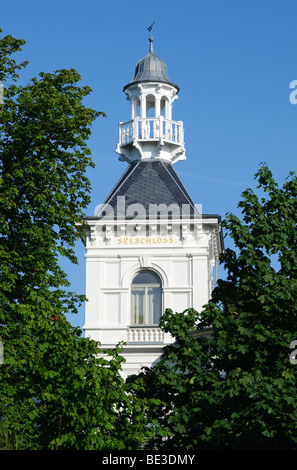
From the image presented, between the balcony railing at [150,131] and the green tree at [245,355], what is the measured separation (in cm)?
2045

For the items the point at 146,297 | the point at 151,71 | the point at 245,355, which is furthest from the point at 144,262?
the point at 245,355

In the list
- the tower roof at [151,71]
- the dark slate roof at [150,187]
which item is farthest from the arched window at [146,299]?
the tower roof at [151,71]

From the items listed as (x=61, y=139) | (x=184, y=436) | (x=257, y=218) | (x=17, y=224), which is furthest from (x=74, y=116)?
(x=184, y=436)

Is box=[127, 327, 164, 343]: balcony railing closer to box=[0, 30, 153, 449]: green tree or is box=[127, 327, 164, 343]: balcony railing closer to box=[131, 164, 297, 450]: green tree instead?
box=[0, 30, 153, 449]: green tree

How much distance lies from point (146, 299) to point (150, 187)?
5.45 metres

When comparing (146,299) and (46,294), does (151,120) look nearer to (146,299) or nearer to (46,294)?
(146,299)

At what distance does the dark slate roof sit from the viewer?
4834 centimetres

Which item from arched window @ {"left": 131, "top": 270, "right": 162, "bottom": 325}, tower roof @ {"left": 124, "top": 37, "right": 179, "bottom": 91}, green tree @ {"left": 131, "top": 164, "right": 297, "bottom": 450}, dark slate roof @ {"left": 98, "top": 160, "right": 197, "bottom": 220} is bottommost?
green tree @ {"left": 131, "top": 164, "right": 297, "bottom": 450}

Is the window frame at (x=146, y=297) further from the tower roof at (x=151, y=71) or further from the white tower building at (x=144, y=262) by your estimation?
the tower roof at (x=151, y=71)

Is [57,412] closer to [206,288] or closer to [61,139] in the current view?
[61,139]

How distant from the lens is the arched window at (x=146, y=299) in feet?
154

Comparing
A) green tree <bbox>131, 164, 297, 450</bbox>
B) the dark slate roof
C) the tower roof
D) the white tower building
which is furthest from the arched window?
green tree <bbox>131, 164, 297, 450</bbox>

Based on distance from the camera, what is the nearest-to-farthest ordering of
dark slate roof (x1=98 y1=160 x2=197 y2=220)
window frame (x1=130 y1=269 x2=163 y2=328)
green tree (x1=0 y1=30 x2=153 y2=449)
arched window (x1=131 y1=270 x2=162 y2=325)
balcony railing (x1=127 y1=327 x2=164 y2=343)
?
1. green tree (x1=0 y1=30 x2=153 y2=449)
2. balcony railing (x1=127 y1=327 x2=164 y2=343)
3. window frame (x1=130 y1=269 x2=163 y2=328)
4. arched window (x1=131 y1=270 x2=162 y2=325)
5. dark slate roof (x1=98 y1=160 x2=197 y2=220)

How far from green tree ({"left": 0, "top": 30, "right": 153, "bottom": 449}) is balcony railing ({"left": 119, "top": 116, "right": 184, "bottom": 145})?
49.2ft
